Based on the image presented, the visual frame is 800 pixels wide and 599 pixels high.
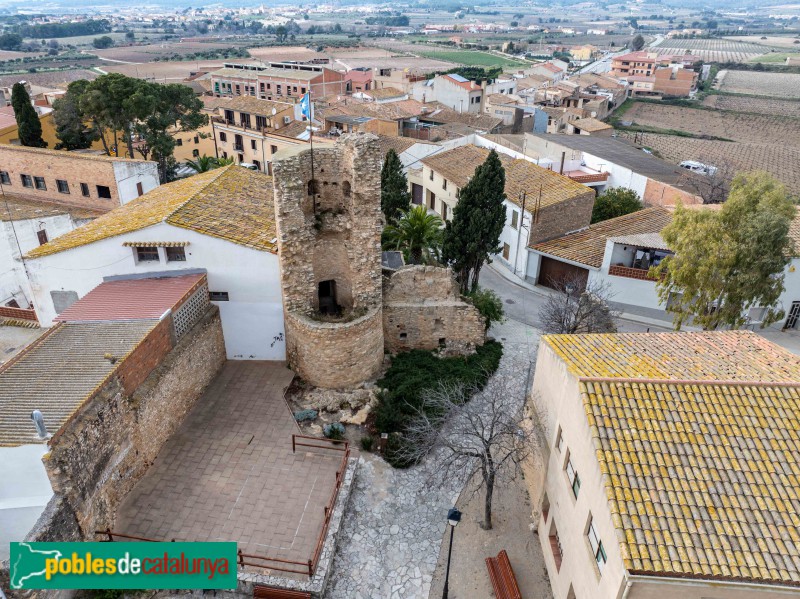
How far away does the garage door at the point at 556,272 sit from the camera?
3303 centimetres

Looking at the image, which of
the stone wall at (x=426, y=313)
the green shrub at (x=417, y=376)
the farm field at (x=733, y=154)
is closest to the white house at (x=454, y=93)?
the farm field at (x=733, y=154)

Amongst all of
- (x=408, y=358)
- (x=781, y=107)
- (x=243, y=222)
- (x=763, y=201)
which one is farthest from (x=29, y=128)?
(x=781, y=107)

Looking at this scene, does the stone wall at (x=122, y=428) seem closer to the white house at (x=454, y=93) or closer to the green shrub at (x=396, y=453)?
the green shrub at (x=396, y=453)

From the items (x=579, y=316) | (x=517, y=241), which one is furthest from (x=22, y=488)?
(x=517, y=241)

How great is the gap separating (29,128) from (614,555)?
165ft

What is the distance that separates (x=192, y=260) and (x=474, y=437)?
1283 cm

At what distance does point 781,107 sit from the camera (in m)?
122

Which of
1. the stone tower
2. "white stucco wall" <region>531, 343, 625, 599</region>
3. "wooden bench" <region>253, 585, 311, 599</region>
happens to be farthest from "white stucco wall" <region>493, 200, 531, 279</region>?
"wooden bench" <region>253, 585, 311, 599</region>

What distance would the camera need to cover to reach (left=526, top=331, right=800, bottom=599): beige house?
10531 mm

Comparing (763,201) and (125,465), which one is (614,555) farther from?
(763,201)

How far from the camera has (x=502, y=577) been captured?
1611 cm

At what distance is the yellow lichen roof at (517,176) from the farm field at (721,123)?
Result: 73153mm

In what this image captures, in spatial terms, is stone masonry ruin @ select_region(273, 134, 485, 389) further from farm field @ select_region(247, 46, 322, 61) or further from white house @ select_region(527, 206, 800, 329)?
farm field @ select_region(247, 46, 322, 61)

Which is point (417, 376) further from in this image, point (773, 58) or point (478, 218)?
point (773, 58)
